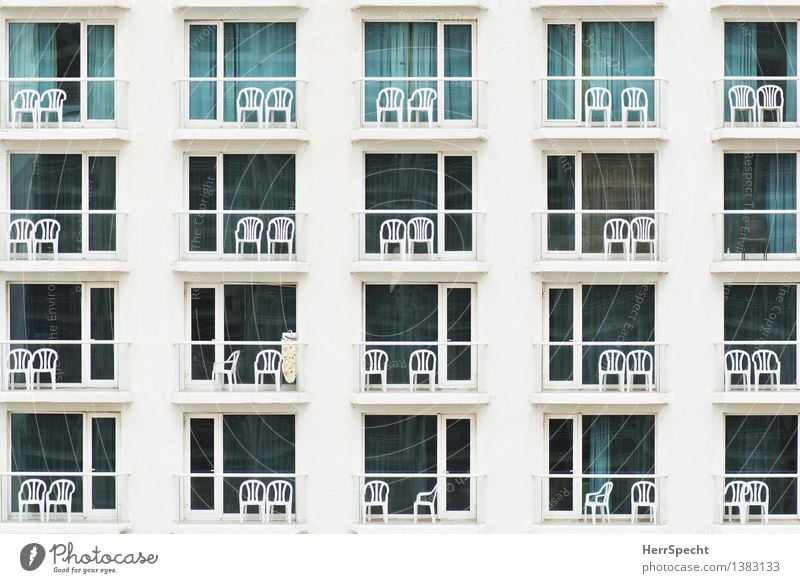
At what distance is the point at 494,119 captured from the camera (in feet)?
80.6

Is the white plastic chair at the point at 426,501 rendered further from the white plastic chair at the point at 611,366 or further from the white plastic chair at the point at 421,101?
the white plastic chair at the point at 421,101

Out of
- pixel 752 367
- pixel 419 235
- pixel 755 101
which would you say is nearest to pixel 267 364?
pixel 419 235

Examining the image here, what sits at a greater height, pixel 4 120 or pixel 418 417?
pixel 4 120

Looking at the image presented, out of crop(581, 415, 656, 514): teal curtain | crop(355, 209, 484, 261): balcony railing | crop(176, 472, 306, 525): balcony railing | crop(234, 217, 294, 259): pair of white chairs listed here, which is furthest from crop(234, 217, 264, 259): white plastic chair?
crop(581, 415, 656, 514): teal curtain

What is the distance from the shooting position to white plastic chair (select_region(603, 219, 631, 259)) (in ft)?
80.6

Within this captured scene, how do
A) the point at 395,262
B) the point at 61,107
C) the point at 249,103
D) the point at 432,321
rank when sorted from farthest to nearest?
the point at 432,321 < the point at 61,107 < the point at 249,103 < the point at 395,262

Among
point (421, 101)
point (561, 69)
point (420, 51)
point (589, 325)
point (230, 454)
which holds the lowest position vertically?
point (230, 454)

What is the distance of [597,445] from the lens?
81.6ft

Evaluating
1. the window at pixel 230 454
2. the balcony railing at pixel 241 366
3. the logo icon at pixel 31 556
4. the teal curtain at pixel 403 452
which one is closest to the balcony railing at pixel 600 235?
the teal curtain at pixel 403 452

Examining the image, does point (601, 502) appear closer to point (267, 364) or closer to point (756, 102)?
point (267, 364)

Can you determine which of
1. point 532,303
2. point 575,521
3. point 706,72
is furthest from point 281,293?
point 706,72

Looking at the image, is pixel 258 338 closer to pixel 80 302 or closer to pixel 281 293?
pixel 281 293

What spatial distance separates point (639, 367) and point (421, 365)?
3.80 metres

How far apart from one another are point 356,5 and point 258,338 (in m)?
6.03
